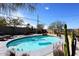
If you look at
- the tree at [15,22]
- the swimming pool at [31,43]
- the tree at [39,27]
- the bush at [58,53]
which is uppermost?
the tree at [15,22]

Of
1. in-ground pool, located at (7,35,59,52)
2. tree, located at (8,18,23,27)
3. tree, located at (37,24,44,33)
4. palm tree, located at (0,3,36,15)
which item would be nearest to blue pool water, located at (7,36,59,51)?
in-ground pool, located at (7,35,59,52)

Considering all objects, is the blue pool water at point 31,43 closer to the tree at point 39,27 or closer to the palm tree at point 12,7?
the tree at point 39,27

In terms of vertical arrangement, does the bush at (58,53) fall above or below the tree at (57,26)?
below

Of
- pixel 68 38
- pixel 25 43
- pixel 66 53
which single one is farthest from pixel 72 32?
pixel 25 43

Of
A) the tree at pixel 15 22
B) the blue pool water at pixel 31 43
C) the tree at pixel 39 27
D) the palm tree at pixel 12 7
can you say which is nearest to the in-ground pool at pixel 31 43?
the blue pool water at pixel 31 43

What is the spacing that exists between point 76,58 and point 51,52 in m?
0.53

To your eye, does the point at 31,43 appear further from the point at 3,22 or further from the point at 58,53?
the point at 3,22

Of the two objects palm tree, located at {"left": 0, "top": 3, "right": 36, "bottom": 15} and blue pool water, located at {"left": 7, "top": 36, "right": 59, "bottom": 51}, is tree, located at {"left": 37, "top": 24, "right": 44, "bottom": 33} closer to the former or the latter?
blue pool water, located at {"left": 7, "top": 36, "right": 59, "bottom": 51}

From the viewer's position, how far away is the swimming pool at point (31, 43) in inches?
136

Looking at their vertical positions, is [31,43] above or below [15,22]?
below

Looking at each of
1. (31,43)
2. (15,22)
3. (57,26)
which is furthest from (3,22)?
(57,26)

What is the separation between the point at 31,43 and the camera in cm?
347

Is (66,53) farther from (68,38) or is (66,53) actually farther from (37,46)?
(37,46)

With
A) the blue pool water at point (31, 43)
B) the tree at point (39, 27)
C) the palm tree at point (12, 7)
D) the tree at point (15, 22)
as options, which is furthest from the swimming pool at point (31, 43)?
the palm tree at point (12, 7)
